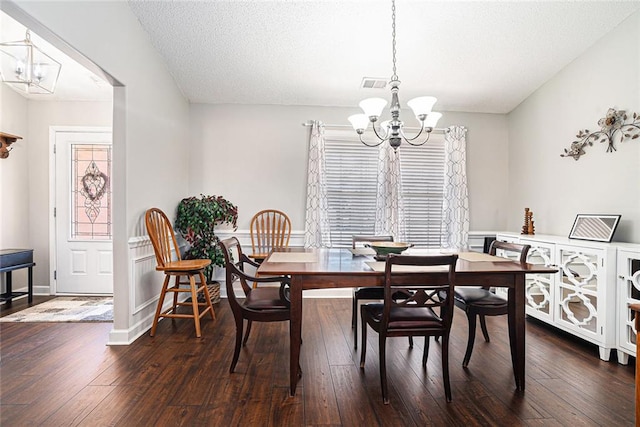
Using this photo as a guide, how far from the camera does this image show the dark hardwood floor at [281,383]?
1847 mm

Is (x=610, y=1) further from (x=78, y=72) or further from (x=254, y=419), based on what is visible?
(x=78, y=72)

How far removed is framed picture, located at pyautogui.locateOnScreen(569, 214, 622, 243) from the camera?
2.88 m

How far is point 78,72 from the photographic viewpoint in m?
3.73

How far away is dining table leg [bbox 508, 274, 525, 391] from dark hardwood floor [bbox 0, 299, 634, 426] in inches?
4.6

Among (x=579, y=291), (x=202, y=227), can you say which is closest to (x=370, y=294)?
(x=579, y=291)

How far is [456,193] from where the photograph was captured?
14.9ft

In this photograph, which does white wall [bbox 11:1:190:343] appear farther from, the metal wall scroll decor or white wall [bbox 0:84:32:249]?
the metal wall scroll decor

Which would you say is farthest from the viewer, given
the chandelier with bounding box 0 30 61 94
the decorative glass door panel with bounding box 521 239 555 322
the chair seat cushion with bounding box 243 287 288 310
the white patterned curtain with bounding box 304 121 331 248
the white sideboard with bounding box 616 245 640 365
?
the white patterned curtain with bounding box 304 121 331 248

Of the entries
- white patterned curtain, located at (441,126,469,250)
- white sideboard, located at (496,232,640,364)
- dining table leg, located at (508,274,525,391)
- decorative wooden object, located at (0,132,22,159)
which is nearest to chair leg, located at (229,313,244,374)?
dining table leg, located at (508,274,525,391)

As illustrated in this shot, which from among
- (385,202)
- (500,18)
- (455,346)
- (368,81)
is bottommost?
(455,346)

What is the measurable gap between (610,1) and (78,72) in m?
5.15

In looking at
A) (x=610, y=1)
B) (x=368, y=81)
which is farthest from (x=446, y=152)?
(x=610, y=1)

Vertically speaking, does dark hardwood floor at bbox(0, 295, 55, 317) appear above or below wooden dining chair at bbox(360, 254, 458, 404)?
below

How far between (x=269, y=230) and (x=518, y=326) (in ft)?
9.74
